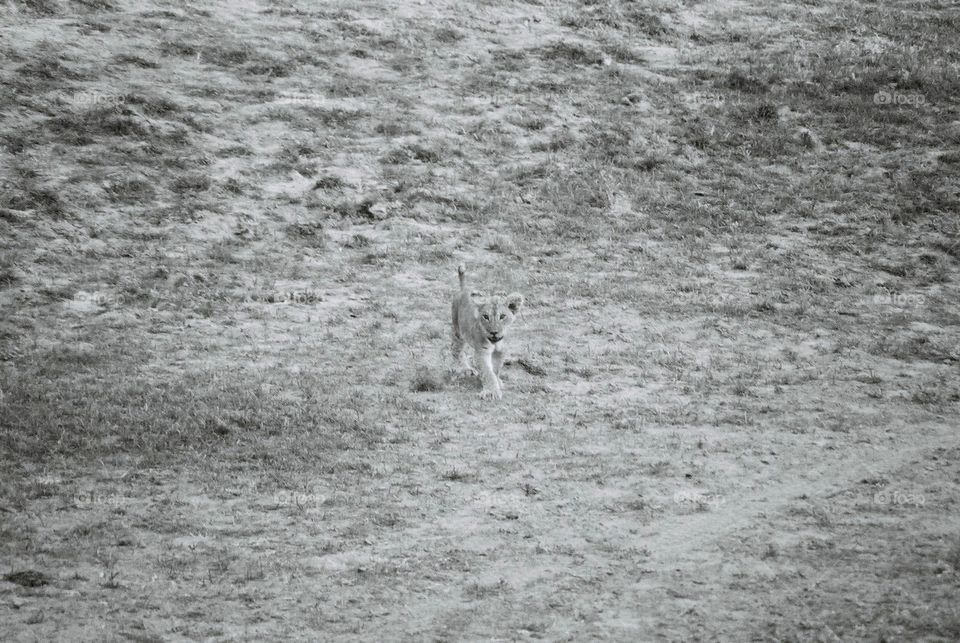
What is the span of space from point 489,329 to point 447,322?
347 cm

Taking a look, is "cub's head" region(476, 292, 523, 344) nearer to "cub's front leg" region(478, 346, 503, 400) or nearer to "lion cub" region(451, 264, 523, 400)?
"lion cub" region(451, 264, 523, 400)

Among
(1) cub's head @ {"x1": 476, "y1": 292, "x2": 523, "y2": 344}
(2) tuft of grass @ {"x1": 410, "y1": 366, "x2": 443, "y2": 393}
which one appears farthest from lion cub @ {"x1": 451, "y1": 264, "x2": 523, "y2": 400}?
(2) tuft of grass @ {"x1": 410, "y1": 366, "x2": 443, "y2": 393}

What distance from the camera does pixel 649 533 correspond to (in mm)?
10688

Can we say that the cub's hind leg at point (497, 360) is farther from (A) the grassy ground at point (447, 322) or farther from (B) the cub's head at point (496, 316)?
(A) the grassy ground at point (447, 322)

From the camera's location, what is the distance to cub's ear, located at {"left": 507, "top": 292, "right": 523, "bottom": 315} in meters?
15.0

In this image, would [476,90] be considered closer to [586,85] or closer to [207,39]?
[586,85]

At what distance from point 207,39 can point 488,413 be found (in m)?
19.6

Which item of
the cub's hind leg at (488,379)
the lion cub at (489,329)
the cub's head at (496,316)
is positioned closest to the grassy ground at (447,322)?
the cub's hind leg at (488,379)

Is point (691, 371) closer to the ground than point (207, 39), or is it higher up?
closer to the ground

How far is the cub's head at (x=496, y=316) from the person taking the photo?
14539 mm

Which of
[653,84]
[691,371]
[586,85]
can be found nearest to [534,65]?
[586,85]

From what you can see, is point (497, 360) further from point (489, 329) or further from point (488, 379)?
point (489, 329)

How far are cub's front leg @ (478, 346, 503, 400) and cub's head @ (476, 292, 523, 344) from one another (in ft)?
0.85

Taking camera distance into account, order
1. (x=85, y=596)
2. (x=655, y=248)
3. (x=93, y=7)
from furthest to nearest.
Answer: (x=93, y=7), (x=655, y=248), (x=85, y=596)
